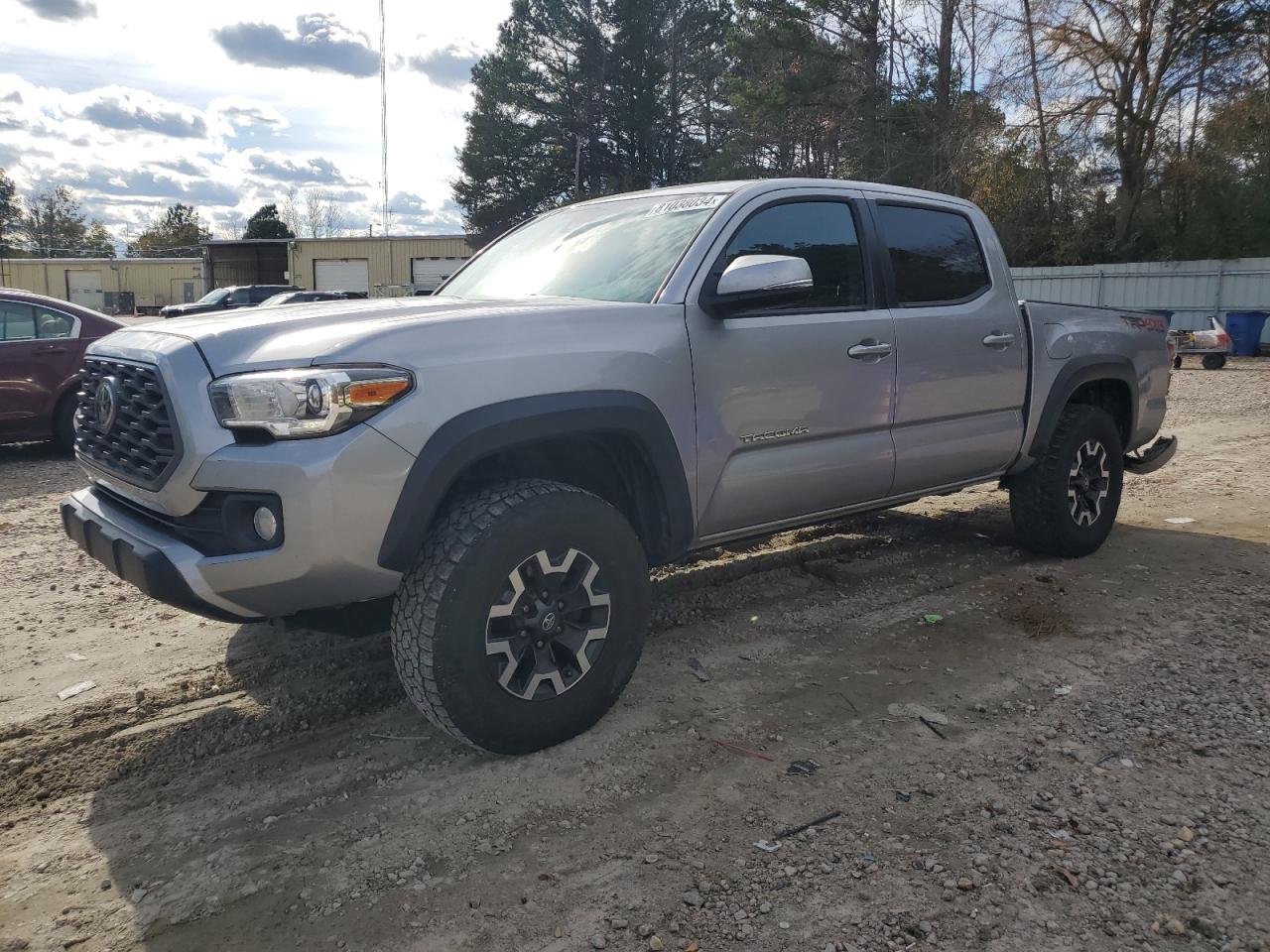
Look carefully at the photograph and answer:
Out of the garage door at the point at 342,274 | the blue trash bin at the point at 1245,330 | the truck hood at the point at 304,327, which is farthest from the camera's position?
the garage door at the point at 342,274

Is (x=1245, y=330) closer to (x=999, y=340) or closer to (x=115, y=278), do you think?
(x=999, y=340)

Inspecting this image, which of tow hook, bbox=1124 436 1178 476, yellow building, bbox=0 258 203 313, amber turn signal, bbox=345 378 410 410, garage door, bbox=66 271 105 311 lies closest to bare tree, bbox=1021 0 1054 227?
tow hook, bbox=1124 436 1178 476

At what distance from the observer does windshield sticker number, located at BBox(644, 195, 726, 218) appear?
12.8 feet

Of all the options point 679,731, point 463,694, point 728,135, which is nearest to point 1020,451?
point 679,731

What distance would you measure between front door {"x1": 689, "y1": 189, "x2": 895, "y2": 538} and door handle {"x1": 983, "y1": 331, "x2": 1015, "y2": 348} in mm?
759

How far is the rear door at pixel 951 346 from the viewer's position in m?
4.37

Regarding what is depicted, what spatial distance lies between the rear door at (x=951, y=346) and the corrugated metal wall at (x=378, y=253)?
147 feet

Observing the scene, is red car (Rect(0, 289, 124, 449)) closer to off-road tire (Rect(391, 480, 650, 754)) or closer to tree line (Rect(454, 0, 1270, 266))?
off-road tire (Rect(391, 480, 650, 754))

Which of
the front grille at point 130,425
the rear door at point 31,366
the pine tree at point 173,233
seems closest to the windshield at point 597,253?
the front grille at point 130,425

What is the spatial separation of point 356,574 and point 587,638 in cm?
79

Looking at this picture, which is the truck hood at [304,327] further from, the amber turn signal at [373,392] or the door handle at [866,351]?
the door handle at [866,351]

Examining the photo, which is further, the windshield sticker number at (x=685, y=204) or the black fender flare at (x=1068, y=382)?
the black fender flare at (x=1068, y=382)

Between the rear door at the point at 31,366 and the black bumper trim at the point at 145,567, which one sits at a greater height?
the rear door at the point at 31,366

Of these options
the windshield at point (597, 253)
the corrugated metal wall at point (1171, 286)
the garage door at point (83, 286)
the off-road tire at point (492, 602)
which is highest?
the garage door at point (83, 286)
